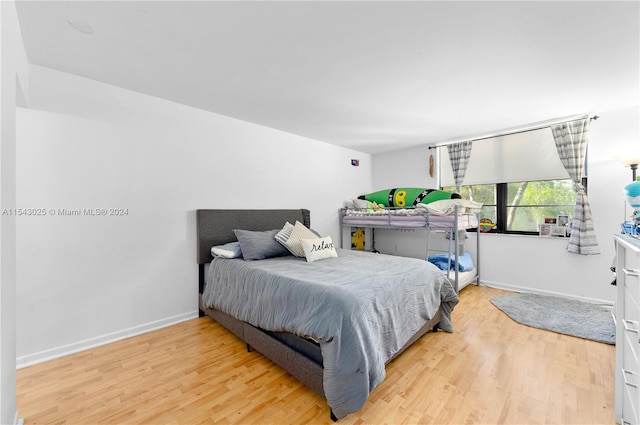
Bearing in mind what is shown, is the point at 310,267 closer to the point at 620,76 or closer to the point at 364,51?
the point at 364,51

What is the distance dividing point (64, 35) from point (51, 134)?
86 cm

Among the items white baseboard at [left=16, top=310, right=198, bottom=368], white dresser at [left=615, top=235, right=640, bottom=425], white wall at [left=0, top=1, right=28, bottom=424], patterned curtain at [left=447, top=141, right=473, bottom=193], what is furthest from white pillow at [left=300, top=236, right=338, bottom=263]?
patterned curtain at [left=447, top=141, right=473, bottom=193]

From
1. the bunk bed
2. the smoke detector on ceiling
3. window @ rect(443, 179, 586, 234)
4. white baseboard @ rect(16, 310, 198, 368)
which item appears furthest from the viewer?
window @ rect(443, 179, 586, 234)

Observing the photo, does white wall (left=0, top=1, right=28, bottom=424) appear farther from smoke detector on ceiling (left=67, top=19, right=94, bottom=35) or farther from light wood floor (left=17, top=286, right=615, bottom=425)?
light wood floor (left=17, top=286, right=615, bottom=425)

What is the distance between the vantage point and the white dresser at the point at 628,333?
1242 millimetres

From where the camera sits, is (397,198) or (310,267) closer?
(310,267)

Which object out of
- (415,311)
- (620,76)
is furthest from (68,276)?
(620,76)

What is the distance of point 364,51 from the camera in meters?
2.00

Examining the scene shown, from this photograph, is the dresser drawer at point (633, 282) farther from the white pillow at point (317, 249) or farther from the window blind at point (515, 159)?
the window blind at point (515, 159)

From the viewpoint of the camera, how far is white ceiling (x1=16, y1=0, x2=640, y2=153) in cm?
160

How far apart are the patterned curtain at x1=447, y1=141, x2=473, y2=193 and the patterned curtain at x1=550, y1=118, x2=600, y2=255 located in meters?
1.16

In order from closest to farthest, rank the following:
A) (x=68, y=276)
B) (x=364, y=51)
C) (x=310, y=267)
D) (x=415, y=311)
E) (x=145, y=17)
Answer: (x=145, y=17)
(x=364, y=51)
(x=415, y=311)
(x=68, y=276)
(x=310, y=267)

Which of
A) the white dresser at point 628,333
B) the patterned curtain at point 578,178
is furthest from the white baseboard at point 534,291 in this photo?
the white dresser at point 628,333

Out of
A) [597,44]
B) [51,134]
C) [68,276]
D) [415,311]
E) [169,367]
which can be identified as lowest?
[169,367]
